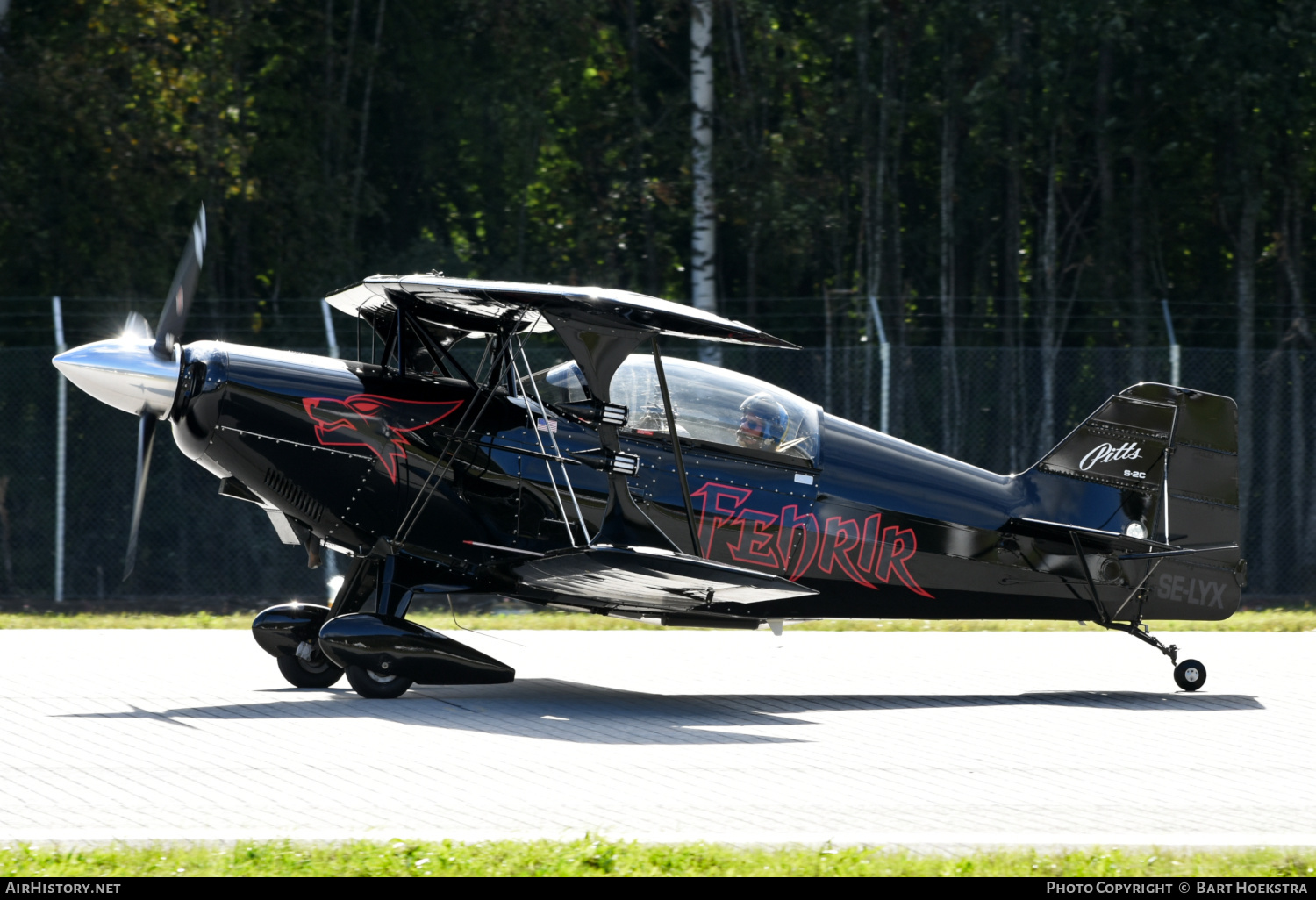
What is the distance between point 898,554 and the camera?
347 inches

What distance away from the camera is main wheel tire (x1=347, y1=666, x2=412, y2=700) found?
810 centimetres

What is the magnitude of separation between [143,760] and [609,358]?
10.8 ft

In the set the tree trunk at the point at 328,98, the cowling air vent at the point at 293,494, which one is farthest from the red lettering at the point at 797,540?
the tree trunk at the point at 328,98

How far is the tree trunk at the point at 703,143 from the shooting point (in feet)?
62.1

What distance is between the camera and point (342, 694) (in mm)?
8391

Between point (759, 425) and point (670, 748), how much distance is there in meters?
2.49

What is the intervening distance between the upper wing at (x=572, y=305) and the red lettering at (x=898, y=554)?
1654 mm

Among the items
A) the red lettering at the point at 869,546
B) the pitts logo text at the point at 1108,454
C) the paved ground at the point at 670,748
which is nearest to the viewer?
the paved ground at the point at 670,748

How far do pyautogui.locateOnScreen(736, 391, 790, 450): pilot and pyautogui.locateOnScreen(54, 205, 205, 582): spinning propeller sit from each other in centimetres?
347

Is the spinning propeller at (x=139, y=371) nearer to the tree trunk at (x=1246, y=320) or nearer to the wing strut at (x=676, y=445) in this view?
the wing strut at (x=676, y=445)

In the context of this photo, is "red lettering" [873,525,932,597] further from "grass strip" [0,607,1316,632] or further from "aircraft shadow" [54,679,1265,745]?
"grass strip" [0,607,1316,632]

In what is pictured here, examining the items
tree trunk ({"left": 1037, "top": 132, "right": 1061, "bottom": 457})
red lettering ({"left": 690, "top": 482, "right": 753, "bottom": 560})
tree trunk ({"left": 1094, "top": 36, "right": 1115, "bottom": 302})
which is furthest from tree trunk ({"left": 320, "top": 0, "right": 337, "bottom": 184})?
red lettering ({"left": 690, "top": 482, "right": 753, "bottom": 560})

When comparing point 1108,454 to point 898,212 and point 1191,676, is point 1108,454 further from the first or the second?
point 898,212

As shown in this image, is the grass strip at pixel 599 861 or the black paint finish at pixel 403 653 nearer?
the grass strip at pixel 599 861
